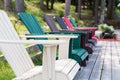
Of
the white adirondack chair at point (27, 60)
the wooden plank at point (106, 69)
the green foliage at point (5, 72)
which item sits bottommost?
the wooden plank at point (106, 69)

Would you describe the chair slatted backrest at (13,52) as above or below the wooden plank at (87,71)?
above

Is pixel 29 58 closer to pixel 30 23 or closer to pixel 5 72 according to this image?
pixel 5 72

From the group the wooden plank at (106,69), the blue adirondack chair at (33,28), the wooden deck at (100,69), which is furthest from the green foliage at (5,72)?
the wooden plank at (106,69)

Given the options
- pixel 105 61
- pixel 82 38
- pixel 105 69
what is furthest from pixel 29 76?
pixel 105 61

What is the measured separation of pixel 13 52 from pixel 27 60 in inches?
10.9

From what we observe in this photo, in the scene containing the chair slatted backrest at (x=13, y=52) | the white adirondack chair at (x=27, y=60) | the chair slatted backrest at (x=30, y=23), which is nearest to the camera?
the white adirondack chair at (x=27, y=60)

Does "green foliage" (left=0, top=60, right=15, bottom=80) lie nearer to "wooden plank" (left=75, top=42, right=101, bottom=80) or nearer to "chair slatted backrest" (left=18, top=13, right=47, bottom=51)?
"chair slatted backrest" (left=18, top=13, right=47, bottom=51)

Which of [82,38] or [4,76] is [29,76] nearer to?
[4,76]

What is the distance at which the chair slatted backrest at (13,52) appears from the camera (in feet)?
14.2

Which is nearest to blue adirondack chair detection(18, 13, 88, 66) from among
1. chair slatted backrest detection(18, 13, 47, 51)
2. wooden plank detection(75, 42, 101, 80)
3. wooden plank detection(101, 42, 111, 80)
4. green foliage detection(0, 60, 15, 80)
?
chair slatted backrest detection(18, 13, 47, 51)

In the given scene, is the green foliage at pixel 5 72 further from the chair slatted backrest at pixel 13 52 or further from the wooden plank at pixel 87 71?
the wooden plank at pixel 87 71

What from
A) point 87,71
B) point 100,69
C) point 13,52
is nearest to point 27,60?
point 13,52

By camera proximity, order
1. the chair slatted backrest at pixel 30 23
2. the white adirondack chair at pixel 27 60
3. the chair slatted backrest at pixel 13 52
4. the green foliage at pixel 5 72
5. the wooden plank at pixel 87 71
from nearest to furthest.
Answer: the white adirondack chair at pixel 27 60 → the chair slatted backrest at pixel 13 52 → the green foliage at pixel 5 72 → the wooden plank at pixel 87 71 → the chair slatted backrest at pixel 30 23

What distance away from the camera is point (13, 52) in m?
4.50
